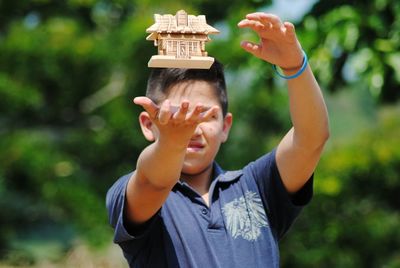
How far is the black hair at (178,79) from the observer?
6.09 feet

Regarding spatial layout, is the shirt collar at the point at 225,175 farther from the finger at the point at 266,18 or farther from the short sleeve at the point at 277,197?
the finger at the point at 266,18

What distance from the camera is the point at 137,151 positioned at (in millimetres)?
7512

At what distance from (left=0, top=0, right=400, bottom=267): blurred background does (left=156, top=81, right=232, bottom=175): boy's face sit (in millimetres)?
2874

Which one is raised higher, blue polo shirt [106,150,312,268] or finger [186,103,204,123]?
finger [186,103,204,123]

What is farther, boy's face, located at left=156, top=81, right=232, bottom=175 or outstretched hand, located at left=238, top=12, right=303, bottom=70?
boy's face, located at left=156, top=81, right=232, bottom=175

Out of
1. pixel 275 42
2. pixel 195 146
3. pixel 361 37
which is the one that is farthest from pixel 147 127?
pixel 361 37

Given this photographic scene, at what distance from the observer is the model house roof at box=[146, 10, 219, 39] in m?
1.69

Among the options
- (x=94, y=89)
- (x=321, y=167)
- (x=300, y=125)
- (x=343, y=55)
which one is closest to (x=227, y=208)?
(x=300, y=125)

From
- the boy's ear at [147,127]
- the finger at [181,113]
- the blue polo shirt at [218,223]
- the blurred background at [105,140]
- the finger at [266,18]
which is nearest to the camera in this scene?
the finger at [181,113]

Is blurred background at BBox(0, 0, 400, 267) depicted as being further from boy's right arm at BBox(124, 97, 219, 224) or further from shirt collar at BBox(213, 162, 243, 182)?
boy's right arm at BBox(124, 97, 219, 224)

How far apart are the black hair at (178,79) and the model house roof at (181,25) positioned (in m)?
0.17

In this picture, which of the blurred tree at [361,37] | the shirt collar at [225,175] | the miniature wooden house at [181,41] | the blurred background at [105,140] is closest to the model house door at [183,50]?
the miniature wooden house at [181,41]

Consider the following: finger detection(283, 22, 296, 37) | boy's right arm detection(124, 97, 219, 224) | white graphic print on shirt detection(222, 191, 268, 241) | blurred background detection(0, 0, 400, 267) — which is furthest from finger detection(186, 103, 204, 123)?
blurred background detection(0, 0, 400, 267)

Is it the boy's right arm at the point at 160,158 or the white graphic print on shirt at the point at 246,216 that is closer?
the boy's right arm at the point at 160,158
